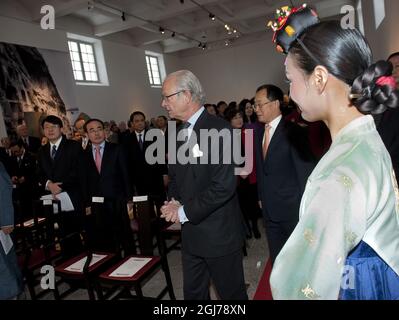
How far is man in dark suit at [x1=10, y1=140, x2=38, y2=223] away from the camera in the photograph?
5.30m

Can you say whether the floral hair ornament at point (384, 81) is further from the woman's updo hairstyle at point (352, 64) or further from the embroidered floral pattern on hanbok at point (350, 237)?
the embroidered floral pattern on hanbok at point (350, 237)

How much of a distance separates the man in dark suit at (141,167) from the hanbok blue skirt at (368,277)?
3897mm

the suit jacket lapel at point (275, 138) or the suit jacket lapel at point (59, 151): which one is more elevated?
the suit jacket lapel at point (59, 151)

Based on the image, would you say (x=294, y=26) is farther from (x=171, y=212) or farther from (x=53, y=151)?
(x=53, y=151)

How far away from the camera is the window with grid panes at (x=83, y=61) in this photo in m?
9.65

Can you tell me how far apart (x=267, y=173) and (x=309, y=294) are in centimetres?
173

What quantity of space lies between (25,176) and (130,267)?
384 centimetres

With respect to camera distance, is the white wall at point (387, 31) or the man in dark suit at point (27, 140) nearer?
the white wall at point (387, 31)

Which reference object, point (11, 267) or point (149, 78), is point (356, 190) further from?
point (149, 78)

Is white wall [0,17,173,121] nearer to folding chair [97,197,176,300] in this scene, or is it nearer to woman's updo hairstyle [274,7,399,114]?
folding chair [97,197,176,300]

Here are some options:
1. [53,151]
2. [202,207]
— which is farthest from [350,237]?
[53,151]

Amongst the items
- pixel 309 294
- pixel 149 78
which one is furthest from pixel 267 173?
pixel 149 78

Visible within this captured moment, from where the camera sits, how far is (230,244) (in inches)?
72.2

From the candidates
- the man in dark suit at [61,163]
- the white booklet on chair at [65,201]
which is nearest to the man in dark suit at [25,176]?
the man in dark suit at [61,163]
